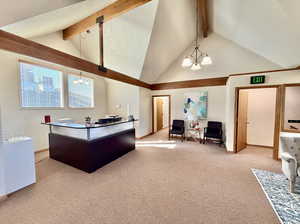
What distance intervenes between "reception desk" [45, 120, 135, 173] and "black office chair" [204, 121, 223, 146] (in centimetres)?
320

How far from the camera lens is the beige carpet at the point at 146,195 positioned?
1715 millimetres

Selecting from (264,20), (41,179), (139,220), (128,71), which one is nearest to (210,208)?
(139,220)

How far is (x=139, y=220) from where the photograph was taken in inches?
65.8

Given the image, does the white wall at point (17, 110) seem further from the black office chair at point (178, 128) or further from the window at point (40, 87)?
the black office chair at point (178, 128)

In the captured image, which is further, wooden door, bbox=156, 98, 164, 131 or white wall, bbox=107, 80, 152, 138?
wooden door, bbox=156, 98, 164, 131

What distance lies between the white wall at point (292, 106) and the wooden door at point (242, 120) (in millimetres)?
960

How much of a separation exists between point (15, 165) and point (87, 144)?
1.16m

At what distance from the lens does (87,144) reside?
2836 mm

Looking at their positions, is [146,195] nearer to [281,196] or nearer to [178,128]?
[281,196]

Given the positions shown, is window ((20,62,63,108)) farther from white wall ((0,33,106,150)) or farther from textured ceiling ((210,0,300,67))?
textured ceiling ((210,0,300,67))

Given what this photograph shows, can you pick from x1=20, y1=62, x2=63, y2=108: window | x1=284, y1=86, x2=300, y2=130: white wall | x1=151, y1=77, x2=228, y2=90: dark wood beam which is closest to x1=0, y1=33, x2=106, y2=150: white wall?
x1=20, y1=62, x2=63, y2=108: window

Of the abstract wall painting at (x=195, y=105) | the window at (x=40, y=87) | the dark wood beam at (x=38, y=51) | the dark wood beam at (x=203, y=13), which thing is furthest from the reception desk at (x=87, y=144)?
the dark wood beam at (x=203, y=13)

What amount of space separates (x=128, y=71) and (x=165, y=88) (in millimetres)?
1990

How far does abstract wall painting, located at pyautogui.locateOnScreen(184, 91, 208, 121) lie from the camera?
17.5 feet
